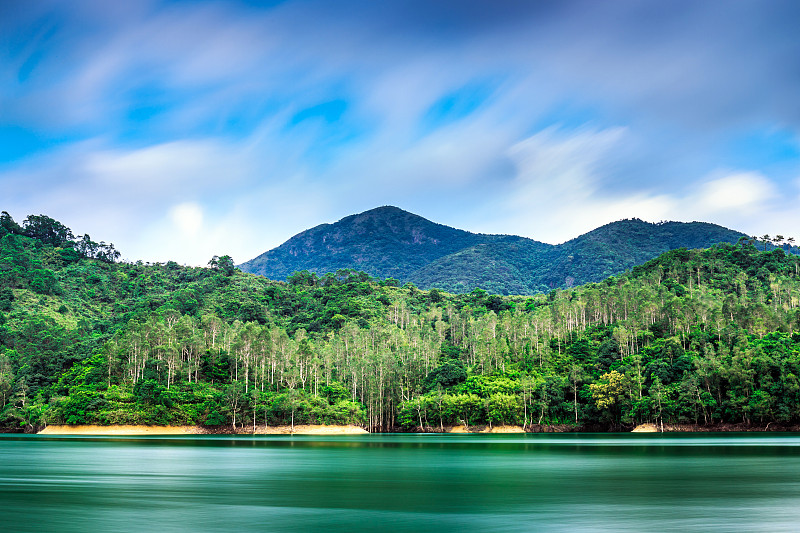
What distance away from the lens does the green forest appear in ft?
306

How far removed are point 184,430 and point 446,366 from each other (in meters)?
42.1

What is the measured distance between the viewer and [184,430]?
100 metres

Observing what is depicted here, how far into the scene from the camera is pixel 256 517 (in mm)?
17125

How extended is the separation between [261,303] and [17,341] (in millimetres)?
56866

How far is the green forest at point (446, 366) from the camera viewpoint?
306ft

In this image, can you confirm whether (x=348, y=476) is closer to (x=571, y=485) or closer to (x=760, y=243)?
(x=571, y=485)

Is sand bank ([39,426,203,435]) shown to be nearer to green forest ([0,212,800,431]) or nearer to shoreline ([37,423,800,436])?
shoreline ([37,423,800,436])

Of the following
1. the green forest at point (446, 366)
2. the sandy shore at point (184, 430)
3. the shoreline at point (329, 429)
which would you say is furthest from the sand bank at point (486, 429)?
the sandy shore at point (184, 430)

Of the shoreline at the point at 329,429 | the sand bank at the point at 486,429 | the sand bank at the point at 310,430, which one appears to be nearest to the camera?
the shoreline at the point at 329,429

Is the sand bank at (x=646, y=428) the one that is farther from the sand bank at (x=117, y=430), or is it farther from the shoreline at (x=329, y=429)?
the sand bank at (x=117, y=430)

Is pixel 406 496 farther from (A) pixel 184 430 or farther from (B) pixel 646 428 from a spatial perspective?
(A) pixel 184 430

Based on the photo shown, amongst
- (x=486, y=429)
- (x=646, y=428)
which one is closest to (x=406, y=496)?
(x=646, y=428)

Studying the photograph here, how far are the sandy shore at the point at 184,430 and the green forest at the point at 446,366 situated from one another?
1.06 meters

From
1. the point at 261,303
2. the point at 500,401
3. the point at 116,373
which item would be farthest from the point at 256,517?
the point at 261,303
